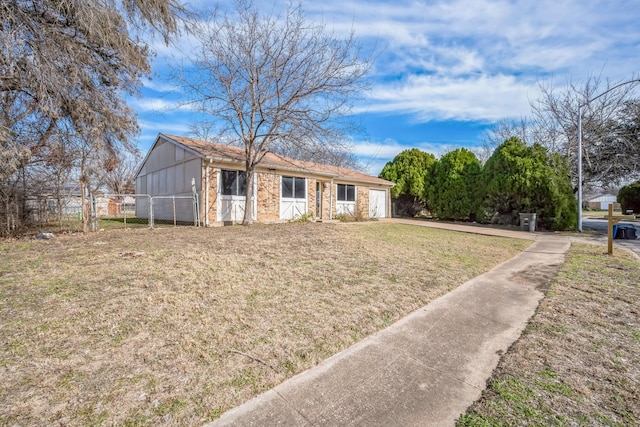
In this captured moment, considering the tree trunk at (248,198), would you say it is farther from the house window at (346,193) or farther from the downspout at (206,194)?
the house window at (346,193)

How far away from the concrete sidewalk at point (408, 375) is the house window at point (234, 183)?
10168mm

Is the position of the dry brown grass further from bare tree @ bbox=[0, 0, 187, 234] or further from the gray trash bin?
the gray trash bin

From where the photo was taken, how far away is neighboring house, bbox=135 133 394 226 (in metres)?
11.8

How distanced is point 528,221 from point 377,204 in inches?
351

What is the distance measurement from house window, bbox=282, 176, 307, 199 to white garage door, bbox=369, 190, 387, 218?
627cm

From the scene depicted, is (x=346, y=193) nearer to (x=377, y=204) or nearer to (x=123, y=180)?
(x=377, y=204)

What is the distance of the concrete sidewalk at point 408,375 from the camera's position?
1.93 meters

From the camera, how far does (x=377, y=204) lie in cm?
2011

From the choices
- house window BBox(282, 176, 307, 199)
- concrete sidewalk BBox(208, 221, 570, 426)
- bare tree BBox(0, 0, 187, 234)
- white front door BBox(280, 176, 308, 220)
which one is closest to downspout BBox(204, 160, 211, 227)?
bare tree BBox(0, 0, 187, 234)

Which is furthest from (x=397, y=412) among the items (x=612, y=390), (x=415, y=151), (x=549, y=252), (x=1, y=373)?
(x=415, y=151)

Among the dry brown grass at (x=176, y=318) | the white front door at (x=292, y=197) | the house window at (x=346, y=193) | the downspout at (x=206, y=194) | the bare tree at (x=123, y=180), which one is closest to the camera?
the dry brown grass at (x=176, y=318)

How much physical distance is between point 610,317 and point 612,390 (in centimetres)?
191

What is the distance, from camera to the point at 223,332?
296cm

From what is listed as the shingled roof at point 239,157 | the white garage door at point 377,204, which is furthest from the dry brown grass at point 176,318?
the white garage door at point 377,204
